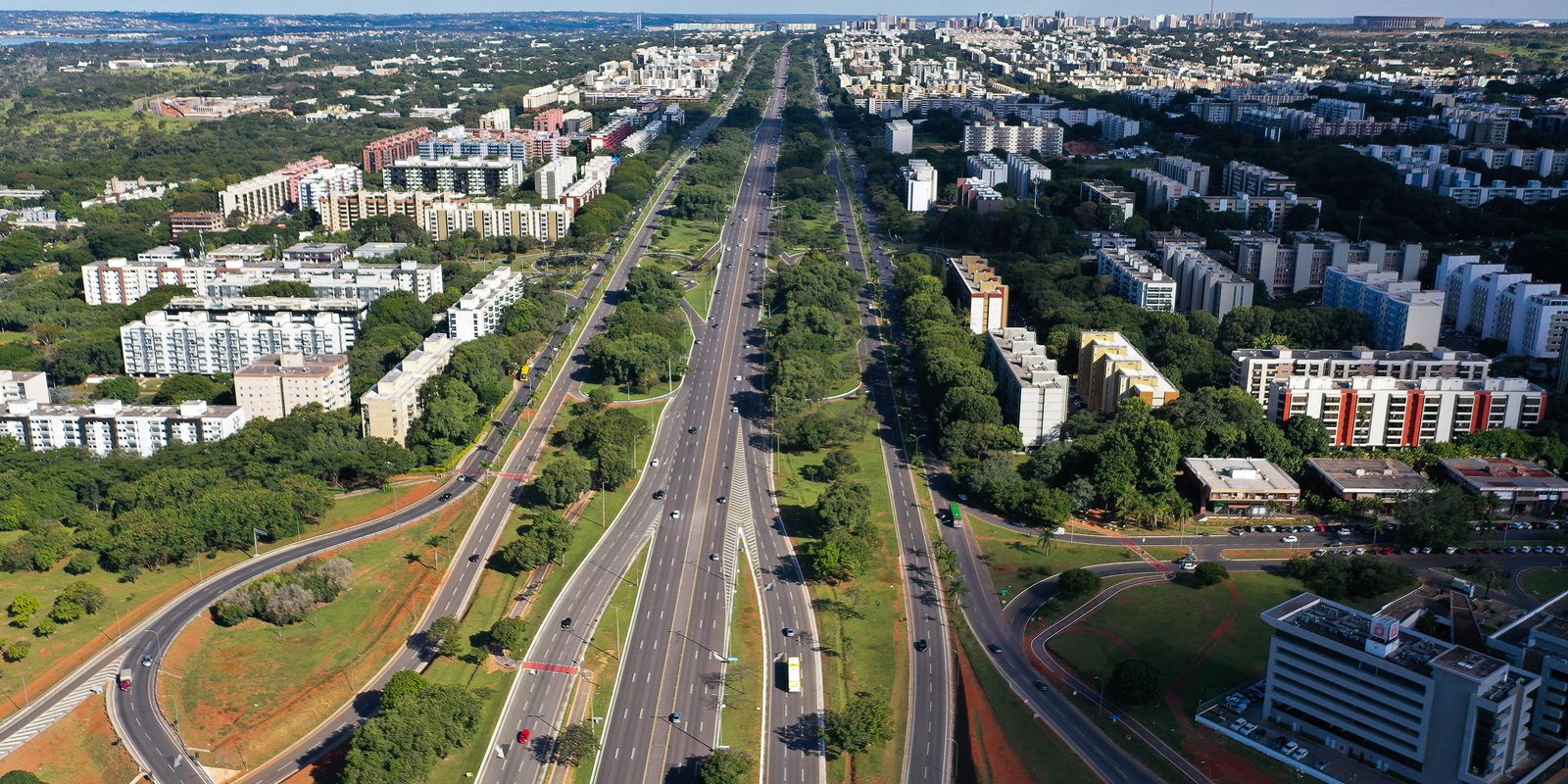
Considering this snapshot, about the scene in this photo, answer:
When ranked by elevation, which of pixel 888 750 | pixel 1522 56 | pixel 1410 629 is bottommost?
pixel 888 750

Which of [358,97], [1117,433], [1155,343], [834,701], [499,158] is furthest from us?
[358,97]

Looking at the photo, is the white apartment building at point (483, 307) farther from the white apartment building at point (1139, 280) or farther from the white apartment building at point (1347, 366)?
the white apartment building at point (1347, 366)

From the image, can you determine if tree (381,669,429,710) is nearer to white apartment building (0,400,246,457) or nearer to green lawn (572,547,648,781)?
green lawn (572,547,648,781)

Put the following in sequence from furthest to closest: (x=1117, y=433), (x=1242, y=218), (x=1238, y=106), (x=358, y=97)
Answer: (x=358, y=97) < (x=1238, y=106) < (x=1242, y=218) < (x=1117, y=433)

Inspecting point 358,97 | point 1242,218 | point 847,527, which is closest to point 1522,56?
point 1242,218

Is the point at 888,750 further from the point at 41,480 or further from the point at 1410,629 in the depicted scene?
the point at 41,480

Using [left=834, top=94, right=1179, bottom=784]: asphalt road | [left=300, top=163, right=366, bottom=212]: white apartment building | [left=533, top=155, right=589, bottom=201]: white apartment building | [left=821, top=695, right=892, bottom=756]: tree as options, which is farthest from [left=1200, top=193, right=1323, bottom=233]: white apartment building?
[left=821, top=695, right=892, bottom=756]: tree
